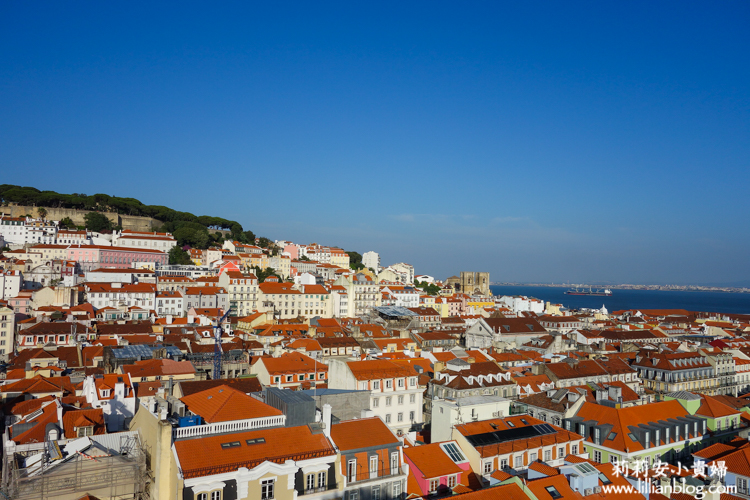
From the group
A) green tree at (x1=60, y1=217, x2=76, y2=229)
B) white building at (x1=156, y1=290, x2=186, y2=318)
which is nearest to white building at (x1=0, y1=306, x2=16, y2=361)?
white building at (x1=156, y1=290, x2=186, y2=318)

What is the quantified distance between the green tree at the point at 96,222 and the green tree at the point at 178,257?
1886 cm

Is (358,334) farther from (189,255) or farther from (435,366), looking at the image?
(189,255)

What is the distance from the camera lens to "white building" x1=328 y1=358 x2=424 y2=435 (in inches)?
1255

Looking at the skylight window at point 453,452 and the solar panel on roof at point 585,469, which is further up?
the solar panel on roof at point 585,469

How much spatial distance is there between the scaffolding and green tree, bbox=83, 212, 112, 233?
348 ft

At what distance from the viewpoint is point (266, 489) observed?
16.9 metres

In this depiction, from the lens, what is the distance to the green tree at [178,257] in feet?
348

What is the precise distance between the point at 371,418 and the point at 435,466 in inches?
127

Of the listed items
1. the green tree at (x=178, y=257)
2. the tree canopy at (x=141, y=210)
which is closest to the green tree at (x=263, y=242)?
the tree canopy at (x=141, y=210)

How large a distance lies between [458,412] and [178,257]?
8975 cm

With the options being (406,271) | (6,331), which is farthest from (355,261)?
(6,331)

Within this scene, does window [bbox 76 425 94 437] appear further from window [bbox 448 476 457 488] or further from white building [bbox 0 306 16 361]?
white building [bbox 0 306 16 361]

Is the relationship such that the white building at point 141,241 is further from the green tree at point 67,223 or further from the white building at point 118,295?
the white building at point 118,295

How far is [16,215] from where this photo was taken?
113 m
